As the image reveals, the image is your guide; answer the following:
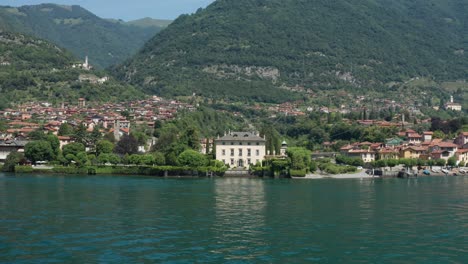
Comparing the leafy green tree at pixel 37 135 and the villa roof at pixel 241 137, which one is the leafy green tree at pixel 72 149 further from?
the villa roof at pixel 241 137

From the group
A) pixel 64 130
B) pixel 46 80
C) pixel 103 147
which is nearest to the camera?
pixel 103 147

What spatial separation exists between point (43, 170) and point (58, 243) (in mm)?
62061

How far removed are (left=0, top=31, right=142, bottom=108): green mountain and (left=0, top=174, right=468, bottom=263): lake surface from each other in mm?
104578

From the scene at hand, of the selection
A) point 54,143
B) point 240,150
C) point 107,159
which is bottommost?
point 107,159

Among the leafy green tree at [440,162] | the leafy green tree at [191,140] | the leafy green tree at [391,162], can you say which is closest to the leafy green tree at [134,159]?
the leafy green tree at [191,140]

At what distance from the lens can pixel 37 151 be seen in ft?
325

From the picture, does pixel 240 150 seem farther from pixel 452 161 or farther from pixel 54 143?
pixel 452 161

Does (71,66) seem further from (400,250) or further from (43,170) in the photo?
(400,250)

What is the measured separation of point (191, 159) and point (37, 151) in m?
22.5

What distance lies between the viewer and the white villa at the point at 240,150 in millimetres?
97438

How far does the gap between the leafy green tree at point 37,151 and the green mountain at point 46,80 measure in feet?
180

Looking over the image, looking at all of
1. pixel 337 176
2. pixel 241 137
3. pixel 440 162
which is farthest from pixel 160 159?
pixel 440 162

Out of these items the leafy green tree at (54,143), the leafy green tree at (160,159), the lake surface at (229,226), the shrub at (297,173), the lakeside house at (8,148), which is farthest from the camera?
the lakeside house at (8,148)

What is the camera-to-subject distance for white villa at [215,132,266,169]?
97.4m
